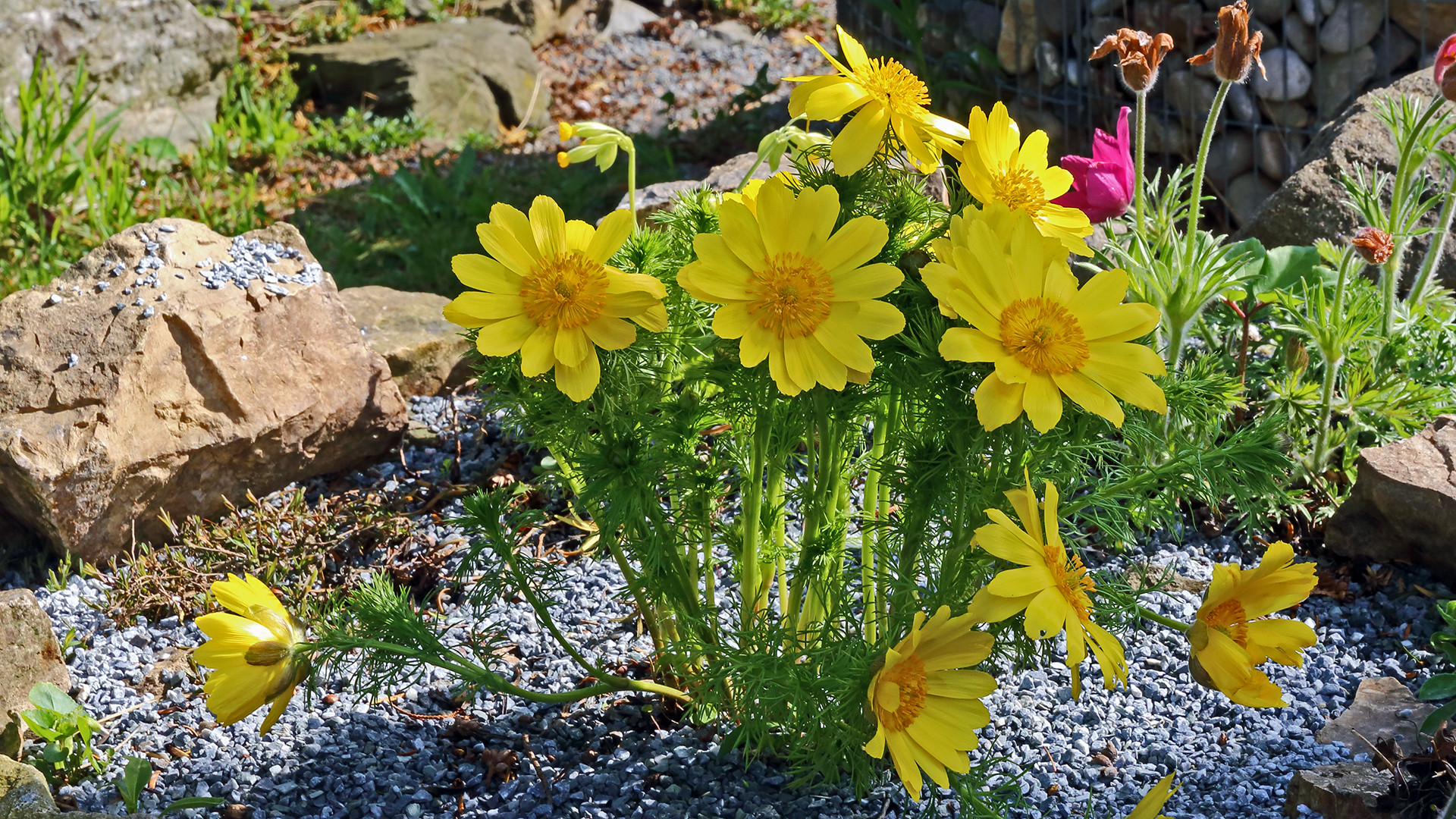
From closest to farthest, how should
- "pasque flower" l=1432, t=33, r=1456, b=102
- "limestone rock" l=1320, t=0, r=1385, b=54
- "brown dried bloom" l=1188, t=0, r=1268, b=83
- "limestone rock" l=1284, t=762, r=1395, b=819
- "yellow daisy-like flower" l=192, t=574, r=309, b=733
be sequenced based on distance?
"yellow daisy-like flower" l=192, t=574, r=309, b=733 < "limestone rock" l=1284, t=762, r=1395, b=819 < "brown dried bloom" l=1188, t=0, r=1268, b=83 < "pasque flower" l=1432, t=33, r=1456, b=102 < "limestone rock" l=1320, t=0, r=1385, b=54

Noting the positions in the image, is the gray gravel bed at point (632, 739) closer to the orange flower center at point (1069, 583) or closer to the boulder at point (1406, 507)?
the boulder at point (1406, 507)

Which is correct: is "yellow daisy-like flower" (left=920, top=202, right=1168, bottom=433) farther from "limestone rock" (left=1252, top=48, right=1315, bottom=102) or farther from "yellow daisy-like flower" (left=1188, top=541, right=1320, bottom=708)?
"limestone rock" (left=1252, top=48, right=1315, bottom=102)

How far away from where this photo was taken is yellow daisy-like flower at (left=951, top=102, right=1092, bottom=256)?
1.37 m

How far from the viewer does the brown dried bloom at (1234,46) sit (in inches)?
77.7

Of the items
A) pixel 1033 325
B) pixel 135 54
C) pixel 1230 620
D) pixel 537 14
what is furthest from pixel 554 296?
pixel 537 14

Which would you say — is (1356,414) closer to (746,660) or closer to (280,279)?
(746,660)

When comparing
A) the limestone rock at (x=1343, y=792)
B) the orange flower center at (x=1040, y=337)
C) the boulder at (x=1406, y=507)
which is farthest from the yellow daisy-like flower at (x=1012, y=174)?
the boulder at (x=1406, y=507)

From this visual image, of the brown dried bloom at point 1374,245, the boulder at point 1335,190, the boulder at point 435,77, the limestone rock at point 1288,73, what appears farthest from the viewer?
the boulder at point 435,77

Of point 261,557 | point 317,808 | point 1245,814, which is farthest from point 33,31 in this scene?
point 1245,814

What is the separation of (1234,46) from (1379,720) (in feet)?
3.88

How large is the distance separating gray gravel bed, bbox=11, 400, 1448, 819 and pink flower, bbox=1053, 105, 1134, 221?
81 centimetres

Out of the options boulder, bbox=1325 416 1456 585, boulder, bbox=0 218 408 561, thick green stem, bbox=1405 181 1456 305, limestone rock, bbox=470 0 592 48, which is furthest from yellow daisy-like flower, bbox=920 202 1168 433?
limestone rock, bbox=470 0 592 48

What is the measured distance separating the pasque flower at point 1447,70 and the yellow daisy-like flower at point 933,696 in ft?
4.89

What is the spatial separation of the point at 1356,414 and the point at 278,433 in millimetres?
2464
